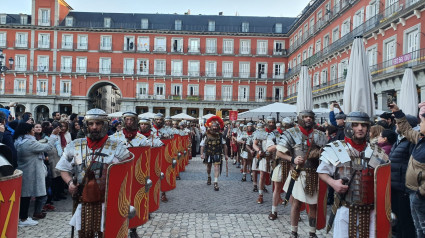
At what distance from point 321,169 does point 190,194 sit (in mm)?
4847

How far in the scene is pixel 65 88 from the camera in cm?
4097

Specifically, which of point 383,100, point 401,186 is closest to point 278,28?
point 383,100

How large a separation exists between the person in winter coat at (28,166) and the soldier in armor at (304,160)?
4.01m

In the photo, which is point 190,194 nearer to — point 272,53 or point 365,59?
point 365,59

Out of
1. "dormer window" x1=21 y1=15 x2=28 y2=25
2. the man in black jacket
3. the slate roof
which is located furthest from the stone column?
"dormer window" x1=21 y1=15 x2=28 y2=25

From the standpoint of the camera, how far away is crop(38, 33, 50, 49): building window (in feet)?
133

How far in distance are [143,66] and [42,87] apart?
506 inches

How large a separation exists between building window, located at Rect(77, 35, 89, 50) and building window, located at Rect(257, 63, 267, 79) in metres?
22.2

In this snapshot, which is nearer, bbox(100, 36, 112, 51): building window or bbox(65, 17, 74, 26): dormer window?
bbox(100, 36, 112, 51): building window

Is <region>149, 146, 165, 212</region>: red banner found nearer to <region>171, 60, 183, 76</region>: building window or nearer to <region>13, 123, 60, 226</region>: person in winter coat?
<region>13, 123, 60, 226</region>: person in winter coat

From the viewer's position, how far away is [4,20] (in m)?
41.8

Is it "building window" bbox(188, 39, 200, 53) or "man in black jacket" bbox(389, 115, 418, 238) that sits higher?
"building window" bbox(188, 39, 200, 53)

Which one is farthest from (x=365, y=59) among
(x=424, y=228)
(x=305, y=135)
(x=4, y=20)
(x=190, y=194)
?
(x=4, y=20)

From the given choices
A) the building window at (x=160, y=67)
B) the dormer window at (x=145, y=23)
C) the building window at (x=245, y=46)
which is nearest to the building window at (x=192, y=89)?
the building window at (x=160, y=67)
